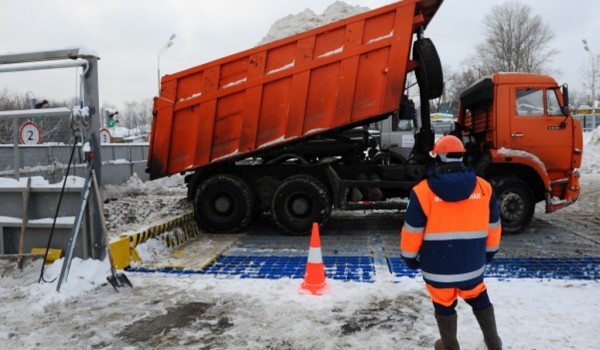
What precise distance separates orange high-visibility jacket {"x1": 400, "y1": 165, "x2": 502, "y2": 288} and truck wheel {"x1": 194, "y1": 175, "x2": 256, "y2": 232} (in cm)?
508

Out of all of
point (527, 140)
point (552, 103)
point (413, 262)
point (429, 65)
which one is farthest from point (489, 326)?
point (552, 103)

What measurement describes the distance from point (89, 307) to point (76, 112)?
210 cm

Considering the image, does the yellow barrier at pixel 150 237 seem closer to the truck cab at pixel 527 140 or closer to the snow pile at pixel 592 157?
the truck cab at pixel 527 140

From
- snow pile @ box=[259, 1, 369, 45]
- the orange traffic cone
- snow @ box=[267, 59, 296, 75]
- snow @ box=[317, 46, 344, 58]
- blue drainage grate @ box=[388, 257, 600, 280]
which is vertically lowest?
blue drainage grate @ box=[388, 257, 600, 280]

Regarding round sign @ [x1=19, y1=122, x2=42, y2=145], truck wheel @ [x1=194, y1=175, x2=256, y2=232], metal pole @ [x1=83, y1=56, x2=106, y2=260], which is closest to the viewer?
metal pole @ [x1=83, y1=56, x2=106, y2=260]

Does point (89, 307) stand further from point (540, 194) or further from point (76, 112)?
point (540, 194)

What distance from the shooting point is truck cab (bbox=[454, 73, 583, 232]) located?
25.5 feet

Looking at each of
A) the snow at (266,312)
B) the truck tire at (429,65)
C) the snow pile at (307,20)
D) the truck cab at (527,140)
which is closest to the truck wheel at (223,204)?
the snow at (266,312)

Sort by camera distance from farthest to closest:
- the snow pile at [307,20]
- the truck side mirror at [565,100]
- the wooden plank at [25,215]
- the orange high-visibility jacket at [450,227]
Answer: the snow pile at [307,20]
the truck side mirror at [565,100]
the wooden plank at [25,215]
the orange high-visibility jacket at [450,227]

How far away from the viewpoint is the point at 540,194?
8.16 metres

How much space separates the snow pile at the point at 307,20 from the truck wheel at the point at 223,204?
10.5m

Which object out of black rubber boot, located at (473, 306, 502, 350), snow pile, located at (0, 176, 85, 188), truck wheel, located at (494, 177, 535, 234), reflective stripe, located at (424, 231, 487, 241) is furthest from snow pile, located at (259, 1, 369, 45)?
black rubber boot, located at (473, 306, 502, 350)

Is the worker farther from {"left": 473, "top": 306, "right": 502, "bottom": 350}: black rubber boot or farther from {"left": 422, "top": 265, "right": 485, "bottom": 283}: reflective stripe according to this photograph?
{"left": 473, "top": 306, "right": 502, "bottom": 350}: black rubber boot

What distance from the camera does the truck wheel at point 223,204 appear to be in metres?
8.02
